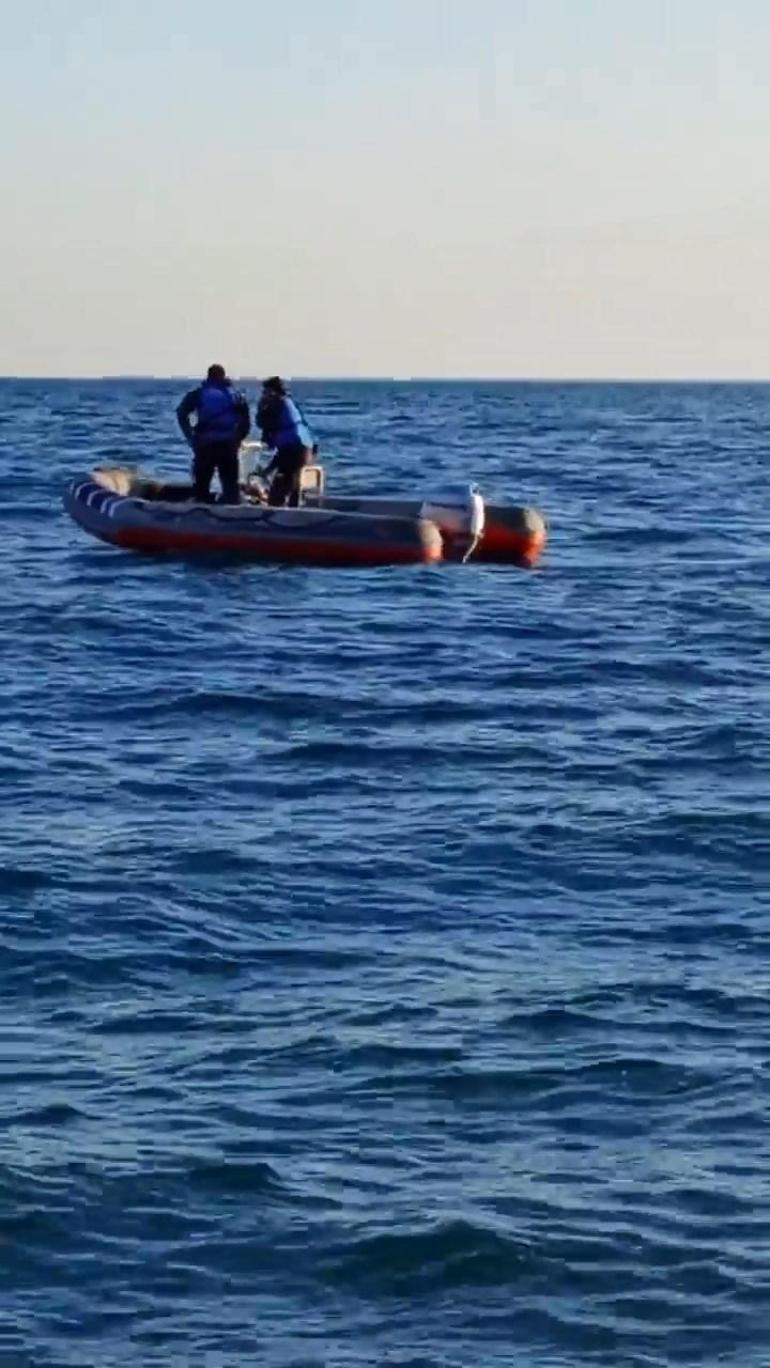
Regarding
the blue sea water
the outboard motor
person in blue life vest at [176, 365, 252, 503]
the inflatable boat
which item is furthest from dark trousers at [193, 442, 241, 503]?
the blue sea water

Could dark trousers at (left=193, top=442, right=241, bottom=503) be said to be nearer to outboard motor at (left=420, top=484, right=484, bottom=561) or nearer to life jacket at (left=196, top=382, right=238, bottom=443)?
life jacket at (left=196, top=382, right=238, bottom=443)

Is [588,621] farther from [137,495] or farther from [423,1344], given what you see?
[423,1344]

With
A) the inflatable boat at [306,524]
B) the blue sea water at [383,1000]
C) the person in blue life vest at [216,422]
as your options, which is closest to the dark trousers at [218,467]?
the person in blue life vest at [216,422]

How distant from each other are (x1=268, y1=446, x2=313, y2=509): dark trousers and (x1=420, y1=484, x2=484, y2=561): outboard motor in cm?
135

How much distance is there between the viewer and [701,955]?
10766 millimetres

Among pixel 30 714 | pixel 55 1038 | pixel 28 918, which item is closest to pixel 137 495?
pixel 30 714

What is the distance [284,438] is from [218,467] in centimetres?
94

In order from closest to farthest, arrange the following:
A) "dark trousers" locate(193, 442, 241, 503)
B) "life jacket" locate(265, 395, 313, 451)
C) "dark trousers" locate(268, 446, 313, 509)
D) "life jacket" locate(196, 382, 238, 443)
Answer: "life jacket" locate(265, 395, 313, 451), "life jacket" locate(196, 382, 238, 443), "dark trousers" locate(193, 442, 241, 503), "dark trousers" locate(268, 446, 313, 509)

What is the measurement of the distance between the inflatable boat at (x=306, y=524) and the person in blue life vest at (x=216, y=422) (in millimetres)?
345

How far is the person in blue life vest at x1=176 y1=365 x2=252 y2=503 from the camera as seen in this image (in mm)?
23795

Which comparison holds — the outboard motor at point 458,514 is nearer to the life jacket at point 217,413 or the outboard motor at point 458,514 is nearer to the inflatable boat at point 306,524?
the inflatable boat at point 306,524

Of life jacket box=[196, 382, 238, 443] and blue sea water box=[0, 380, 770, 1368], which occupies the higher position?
life jacket box=[196, 382, 238, 443]

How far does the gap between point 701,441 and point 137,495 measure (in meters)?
45.6

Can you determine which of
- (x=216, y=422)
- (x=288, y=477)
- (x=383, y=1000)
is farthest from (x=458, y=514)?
(x=383, y=1000)
